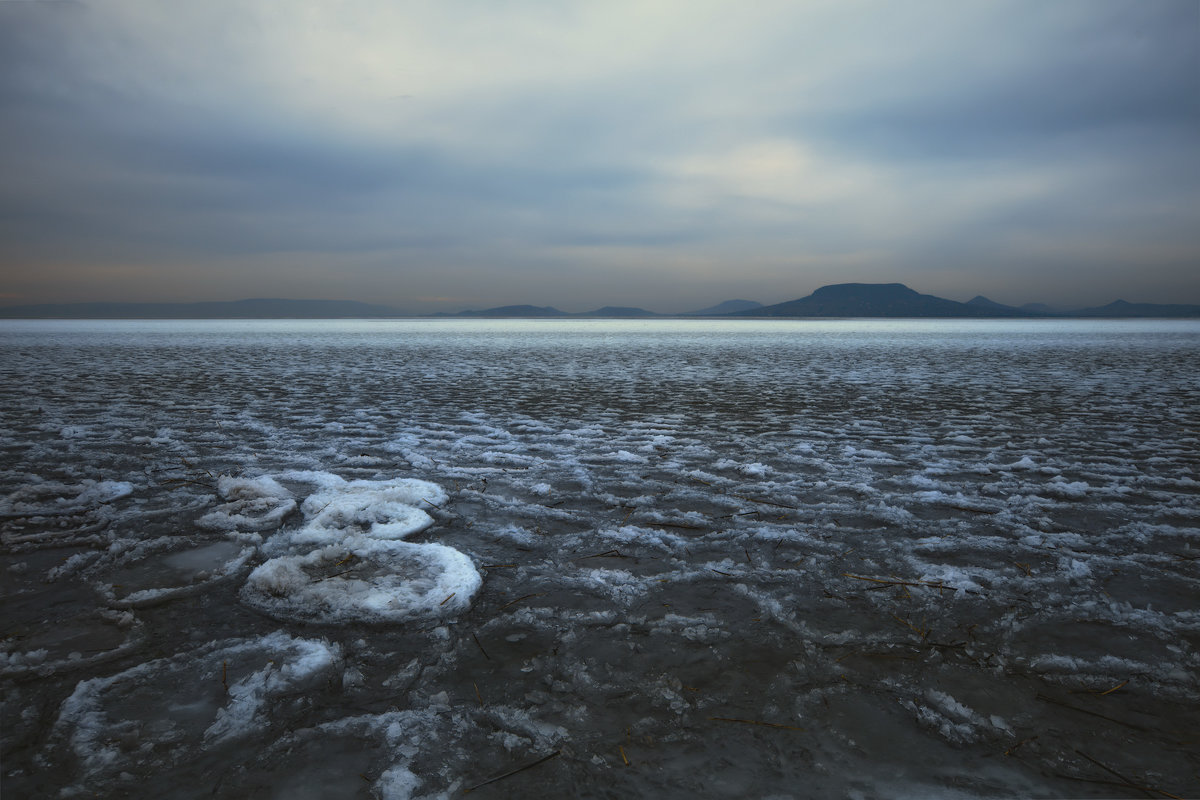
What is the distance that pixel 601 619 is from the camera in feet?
11.3

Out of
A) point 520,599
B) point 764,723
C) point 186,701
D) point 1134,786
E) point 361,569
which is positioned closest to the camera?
point 1134,786

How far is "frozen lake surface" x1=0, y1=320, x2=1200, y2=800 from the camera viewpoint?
2.30 meters

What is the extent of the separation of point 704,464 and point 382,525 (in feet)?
12.6

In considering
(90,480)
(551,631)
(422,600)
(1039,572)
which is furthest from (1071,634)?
(90,480)

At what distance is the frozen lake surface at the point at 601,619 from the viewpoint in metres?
2.30

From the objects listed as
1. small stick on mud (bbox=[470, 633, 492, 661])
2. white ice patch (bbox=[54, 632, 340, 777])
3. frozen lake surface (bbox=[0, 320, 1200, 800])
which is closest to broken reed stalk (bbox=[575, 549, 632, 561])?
frozen lake surface (bbox=[0, 320, 1200, 800])

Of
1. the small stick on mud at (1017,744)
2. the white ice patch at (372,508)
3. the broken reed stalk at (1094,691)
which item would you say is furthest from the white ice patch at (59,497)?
the broken reed stalk at (1094,691)

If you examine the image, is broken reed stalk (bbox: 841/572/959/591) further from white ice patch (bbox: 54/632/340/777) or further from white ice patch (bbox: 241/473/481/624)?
white ice patch (bbox: 54/632/340/777)

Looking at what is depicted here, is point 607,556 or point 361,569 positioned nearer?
point 361,569

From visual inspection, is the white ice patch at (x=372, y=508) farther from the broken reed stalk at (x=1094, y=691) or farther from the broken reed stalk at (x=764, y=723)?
the broken reed stalk at (x=1094, y=691)

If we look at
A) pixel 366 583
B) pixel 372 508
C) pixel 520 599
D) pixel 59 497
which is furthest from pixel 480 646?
pixel 59 497

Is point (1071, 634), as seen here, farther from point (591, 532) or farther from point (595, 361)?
point (595, 361)

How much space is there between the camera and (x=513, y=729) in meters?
2.48

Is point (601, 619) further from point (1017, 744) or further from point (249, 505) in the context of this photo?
point (249, 505)
